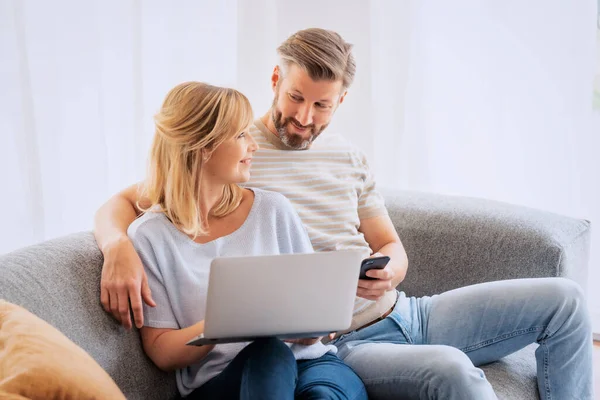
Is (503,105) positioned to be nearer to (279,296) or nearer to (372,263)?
(372,263)

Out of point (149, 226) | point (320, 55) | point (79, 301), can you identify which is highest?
point (320, 55)

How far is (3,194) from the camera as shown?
2217mm

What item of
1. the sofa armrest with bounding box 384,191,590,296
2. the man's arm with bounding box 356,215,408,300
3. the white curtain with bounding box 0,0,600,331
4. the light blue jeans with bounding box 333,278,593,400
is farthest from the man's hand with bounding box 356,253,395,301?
the white curtain with bounding box 0,0,600,331

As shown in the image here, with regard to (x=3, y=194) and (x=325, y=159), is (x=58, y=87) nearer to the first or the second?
(x=3, y=194)

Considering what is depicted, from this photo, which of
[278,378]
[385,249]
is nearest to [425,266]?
[385,249]

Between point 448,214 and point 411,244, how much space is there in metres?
0.13

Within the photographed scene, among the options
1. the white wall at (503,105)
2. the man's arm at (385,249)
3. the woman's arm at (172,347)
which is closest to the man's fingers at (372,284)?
the man's arm at (385,249)

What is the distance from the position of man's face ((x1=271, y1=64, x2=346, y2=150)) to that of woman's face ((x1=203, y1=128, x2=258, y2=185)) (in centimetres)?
24

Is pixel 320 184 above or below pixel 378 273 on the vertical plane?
above

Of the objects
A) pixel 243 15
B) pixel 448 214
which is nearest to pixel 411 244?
pixel 448 214

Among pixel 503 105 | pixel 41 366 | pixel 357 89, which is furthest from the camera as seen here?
pixel 357 89

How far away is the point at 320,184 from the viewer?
6.43 feet

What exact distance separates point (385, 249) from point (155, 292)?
2.09 ft

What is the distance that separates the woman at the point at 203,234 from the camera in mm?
1548
